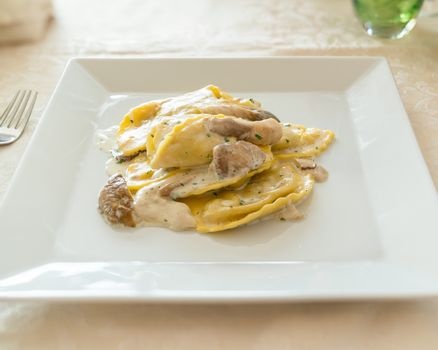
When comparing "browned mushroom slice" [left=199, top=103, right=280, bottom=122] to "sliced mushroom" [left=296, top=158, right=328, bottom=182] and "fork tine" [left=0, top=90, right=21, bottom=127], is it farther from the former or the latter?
"fork tine" [left=0, top=90, right=21, bottom=127]

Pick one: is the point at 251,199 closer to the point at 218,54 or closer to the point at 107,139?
the point at 107,139

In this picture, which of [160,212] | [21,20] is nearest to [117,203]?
[160,212]

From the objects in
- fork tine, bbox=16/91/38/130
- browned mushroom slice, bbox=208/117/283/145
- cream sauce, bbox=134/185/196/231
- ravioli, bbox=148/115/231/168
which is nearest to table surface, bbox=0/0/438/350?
fork tine, bbox=16/91/38/130

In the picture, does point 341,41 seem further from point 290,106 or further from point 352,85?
point 290,106

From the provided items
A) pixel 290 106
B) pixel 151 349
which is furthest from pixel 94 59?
pixel 151 349

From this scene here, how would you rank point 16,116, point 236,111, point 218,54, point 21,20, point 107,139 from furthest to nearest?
point 21,20 < point 218,54 < point 16,116 < point 107,139 < point 236,111

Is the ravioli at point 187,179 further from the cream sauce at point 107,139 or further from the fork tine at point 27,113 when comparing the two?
the fork tine at point 27,113
